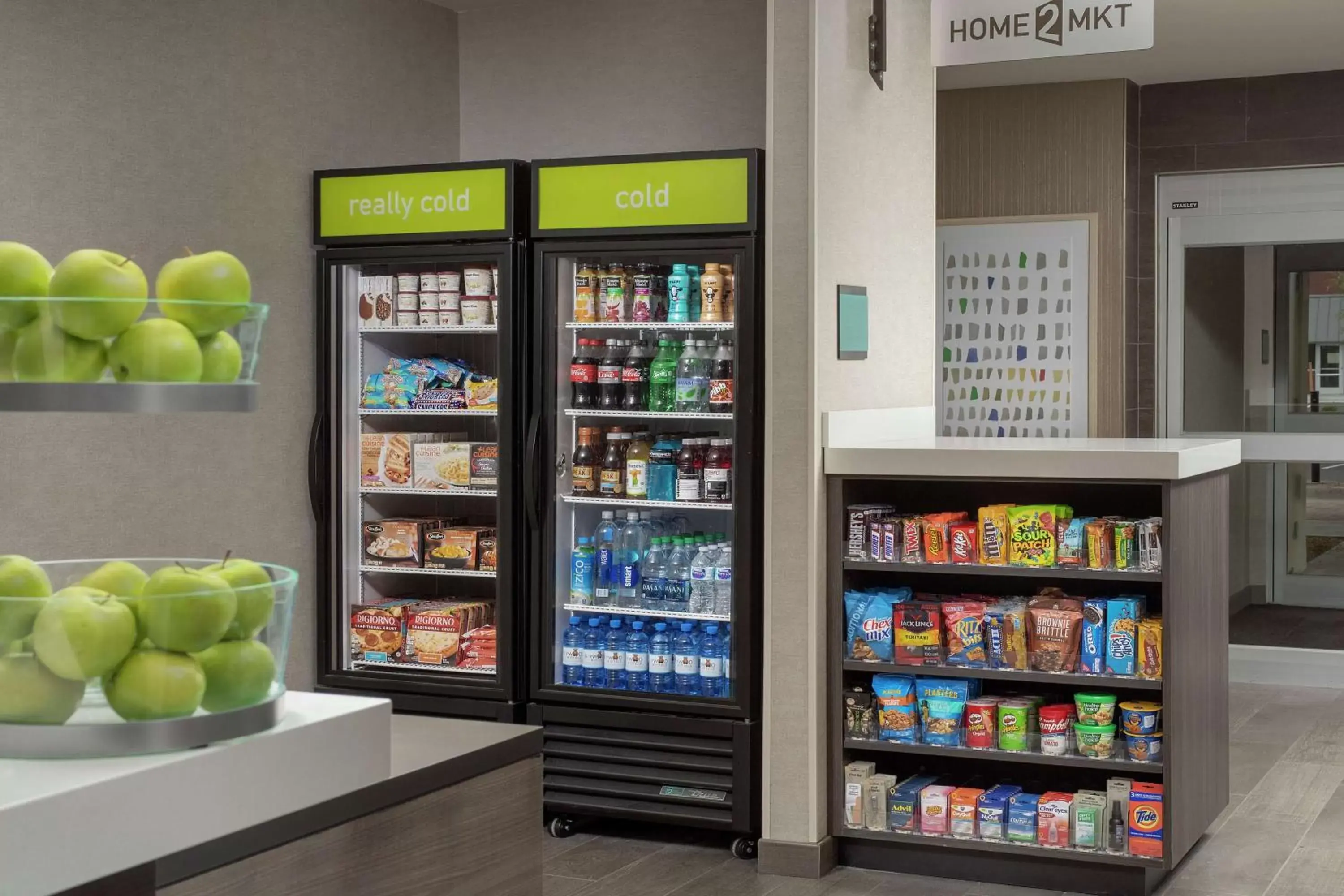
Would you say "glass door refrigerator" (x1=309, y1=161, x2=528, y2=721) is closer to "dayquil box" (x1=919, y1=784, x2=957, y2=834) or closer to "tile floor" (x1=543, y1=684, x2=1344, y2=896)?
"tile floor" (x1=543, y1=684, x2=1344, y2=896)

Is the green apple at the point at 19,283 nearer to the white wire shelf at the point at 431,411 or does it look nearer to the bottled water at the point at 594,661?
the white wire shelf at the point at 431,411

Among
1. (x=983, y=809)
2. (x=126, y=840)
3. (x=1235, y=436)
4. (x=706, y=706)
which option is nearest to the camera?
(x=126, y=840)

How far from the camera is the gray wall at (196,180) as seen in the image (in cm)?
419

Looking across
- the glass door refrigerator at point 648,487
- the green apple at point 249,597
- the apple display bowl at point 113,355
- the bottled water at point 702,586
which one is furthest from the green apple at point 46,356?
the bottled water at point 702,586

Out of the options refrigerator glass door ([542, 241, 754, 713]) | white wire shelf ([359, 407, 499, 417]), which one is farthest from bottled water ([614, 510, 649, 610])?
white wire shelf ([359, 407, 499, 417])

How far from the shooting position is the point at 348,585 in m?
5.21

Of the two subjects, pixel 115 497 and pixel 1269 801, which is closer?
pixel 115 497

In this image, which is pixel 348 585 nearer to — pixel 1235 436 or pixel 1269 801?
pixel 1269 801

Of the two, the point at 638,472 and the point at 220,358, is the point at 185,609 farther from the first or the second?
the point at 638,472

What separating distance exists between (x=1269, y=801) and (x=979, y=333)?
3.21 m

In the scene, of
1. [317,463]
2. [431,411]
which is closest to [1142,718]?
[431,411]

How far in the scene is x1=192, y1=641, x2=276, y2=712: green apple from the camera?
58.2 inches

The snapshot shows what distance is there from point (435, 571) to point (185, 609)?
369cm

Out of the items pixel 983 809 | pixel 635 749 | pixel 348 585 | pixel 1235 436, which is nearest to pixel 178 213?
pixel 348 585
